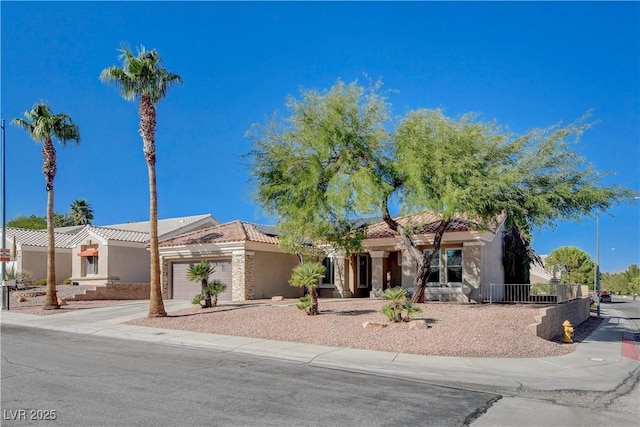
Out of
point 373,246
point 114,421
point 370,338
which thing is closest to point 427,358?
point 370,338

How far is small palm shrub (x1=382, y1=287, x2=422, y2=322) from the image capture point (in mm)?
16469

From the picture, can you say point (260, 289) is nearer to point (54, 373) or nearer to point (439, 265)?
point (439, 265)

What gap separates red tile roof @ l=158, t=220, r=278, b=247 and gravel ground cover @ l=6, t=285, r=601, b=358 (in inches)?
212

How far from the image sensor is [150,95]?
20.0 m

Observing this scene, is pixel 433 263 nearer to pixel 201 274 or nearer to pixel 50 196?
pixel 201 274

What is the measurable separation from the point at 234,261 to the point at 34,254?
64.0ft

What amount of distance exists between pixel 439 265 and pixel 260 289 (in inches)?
361

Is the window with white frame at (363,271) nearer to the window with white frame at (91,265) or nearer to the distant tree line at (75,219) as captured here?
the window with white frame at (91,265)

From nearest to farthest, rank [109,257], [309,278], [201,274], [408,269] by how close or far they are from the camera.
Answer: [309,278]
[201,274]
[408,269]
[109,257]

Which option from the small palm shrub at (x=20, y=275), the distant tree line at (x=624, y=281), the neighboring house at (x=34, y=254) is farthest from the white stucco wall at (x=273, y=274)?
the distant tree line at (x=624, y=281)

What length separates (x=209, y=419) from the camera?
7281 millimetres

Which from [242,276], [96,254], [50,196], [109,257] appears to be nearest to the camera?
[50,196]

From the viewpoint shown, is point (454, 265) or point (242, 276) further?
point (242, 276)

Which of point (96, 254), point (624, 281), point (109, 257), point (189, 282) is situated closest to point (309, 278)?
point (189, 282)
